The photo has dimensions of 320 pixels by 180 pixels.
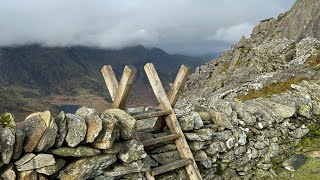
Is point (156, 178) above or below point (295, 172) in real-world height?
above

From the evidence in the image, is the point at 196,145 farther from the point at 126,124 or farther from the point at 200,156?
the point at 126,124

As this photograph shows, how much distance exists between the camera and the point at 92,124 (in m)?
7.84

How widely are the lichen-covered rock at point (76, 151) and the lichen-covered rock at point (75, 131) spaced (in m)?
0.12

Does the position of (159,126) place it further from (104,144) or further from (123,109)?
(104,144)

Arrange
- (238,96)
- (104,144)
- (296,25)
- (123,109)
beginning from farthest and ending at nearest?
(296,25) → (238,96) → (123,109) → (104,144)

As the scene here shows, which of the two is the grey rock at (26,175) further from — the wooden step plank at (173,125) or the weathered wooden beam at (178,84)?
the weathered wooden beam at (178,84)

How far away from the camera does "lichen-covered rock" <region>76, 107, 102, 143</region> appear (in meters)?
Result: 7.68

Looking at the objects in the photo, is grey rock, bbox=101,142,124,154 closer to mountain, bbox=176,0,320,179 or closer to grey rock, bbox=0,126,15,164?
grey rock, bbox=0,126,15,164

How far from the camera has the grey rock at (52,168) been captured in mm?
6988

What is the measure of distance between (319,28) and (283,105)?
5264cm

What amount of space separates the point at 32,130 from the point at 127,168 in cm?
246

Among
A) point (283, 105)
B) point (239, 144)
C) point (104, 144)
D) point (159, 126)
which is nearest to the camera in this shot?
point (104, 144)

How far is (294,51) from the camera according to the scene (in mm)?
45125

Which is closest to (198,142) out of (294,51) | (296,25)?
(294,51)
